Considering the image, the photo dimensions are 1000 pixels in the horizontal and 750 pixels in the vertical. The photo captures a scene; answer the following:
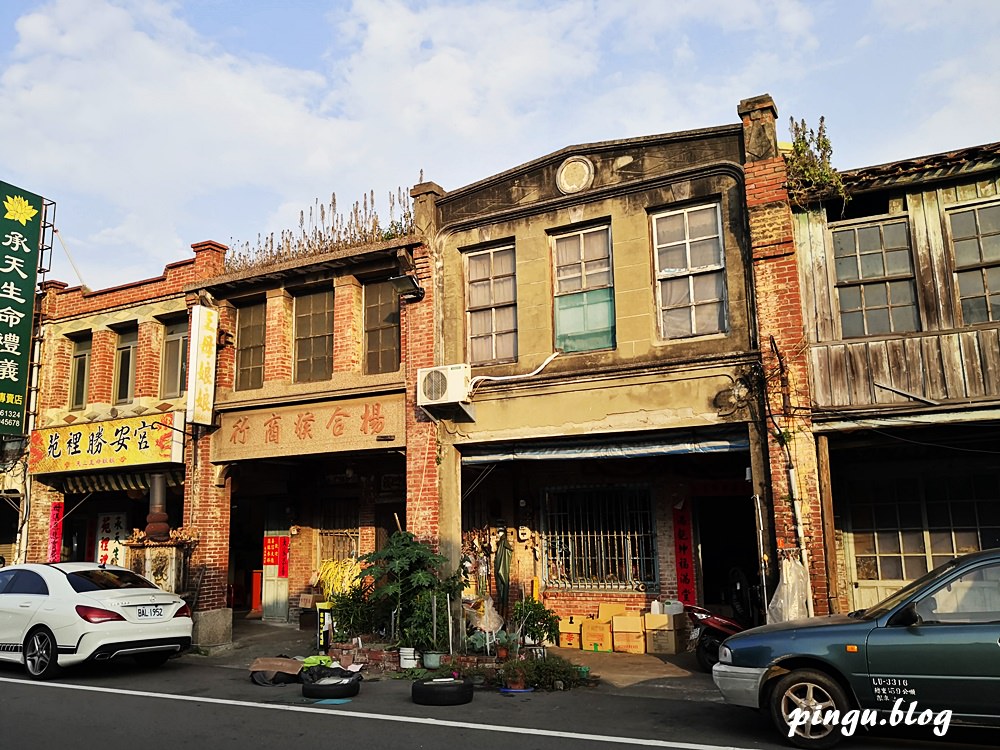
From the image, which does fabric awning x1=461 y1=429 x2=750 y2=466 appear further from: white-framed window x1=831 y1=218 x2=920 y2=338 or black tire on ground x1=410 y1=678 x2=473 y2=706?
black tire on ground x1=410 y1=678 x2=473 y2=706

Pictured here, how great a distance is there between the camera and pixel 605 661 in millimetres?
11906

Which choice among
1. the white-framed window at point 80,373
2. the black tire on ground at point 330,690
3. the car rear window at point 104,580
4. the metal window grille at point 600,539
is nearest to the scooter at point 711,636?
the metal window grille at point 600,539

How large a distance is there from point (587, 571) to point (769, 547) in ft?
14.0

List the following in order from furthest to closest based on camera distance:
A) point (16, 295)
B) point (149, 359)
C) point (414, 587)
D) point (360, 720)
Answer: point (16, 295) < point (149, 359) < point (414, 587) < point (360, 720)

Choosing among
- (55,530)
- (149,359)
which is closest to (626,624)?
(149,359)

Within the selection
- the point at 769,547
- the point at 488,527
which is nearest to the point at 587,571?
the point at 488,527

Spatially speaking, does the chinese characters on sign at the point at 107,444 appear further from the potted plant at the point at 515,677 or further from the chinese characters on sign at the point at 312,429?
the potted plant at the point at 515,677

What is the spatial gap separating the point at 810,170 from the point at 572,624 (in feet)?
26.1

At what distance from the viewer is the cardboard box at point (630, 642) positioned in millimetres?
12664

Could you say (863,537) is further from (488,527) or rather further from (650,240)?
(488,527)

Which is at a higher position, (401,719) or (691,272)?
(691,272)

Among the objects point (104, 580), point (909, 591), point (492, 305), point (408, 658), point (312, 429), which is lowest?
point (408, 658)

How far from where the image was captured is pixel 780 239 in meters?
10.5

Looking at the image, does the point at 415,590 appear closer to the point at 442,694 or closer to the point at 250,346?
the point at 442,694
